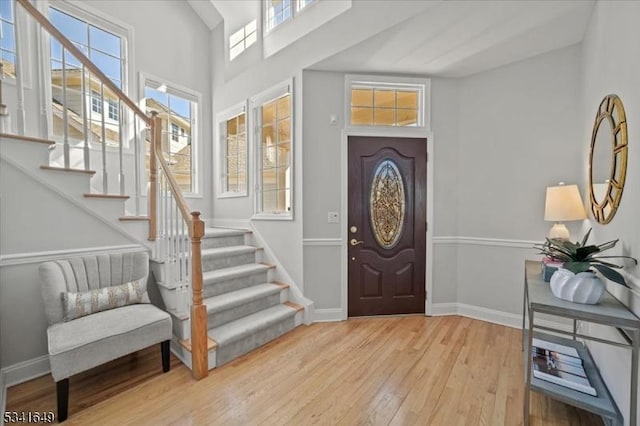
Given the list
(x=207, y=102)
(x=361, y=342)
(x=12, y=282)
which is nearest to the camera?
(x=12, y=282)

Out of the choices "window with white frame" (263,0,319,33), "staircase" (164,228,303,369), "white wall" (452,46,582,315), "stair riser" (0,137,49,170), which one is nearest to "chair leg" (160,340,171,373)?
"staircase" (164,228,303,369)

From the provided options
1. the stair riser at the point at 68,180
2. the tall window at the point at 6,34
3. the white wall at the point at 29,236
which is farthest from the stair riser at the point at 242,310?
the tall window at the point at 6,34

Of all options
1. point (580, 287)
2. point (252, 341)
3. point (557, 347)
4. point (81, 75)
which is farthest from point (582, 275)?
point (81, 75)

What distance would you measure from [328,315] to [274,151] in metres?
2.15

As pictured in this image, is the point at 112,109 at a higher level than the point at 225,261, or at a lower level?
higher

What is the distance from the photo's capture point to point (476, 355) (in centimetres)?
255

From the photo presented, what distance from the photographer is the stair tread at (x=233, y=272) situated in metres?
2.94

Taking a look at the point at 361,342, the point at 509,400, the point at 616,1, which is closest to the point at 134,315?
the point at 361,342

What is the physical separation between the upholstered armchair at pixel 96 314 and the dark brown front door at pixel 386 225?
6.74ft

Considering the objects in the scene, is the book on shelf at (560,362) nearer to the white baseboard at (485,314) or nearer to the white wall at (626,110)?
the white wall at (626,110)

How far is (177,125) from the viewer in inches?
174

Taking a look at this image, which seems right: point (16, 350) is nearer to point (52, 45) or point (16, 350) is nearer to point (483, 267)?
point (52, 45)

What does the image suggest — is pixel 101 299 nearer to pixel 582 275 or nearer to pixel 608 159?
pixel 582 275

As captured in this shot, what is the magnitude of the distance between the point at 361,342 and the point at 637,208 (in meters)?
2.21
